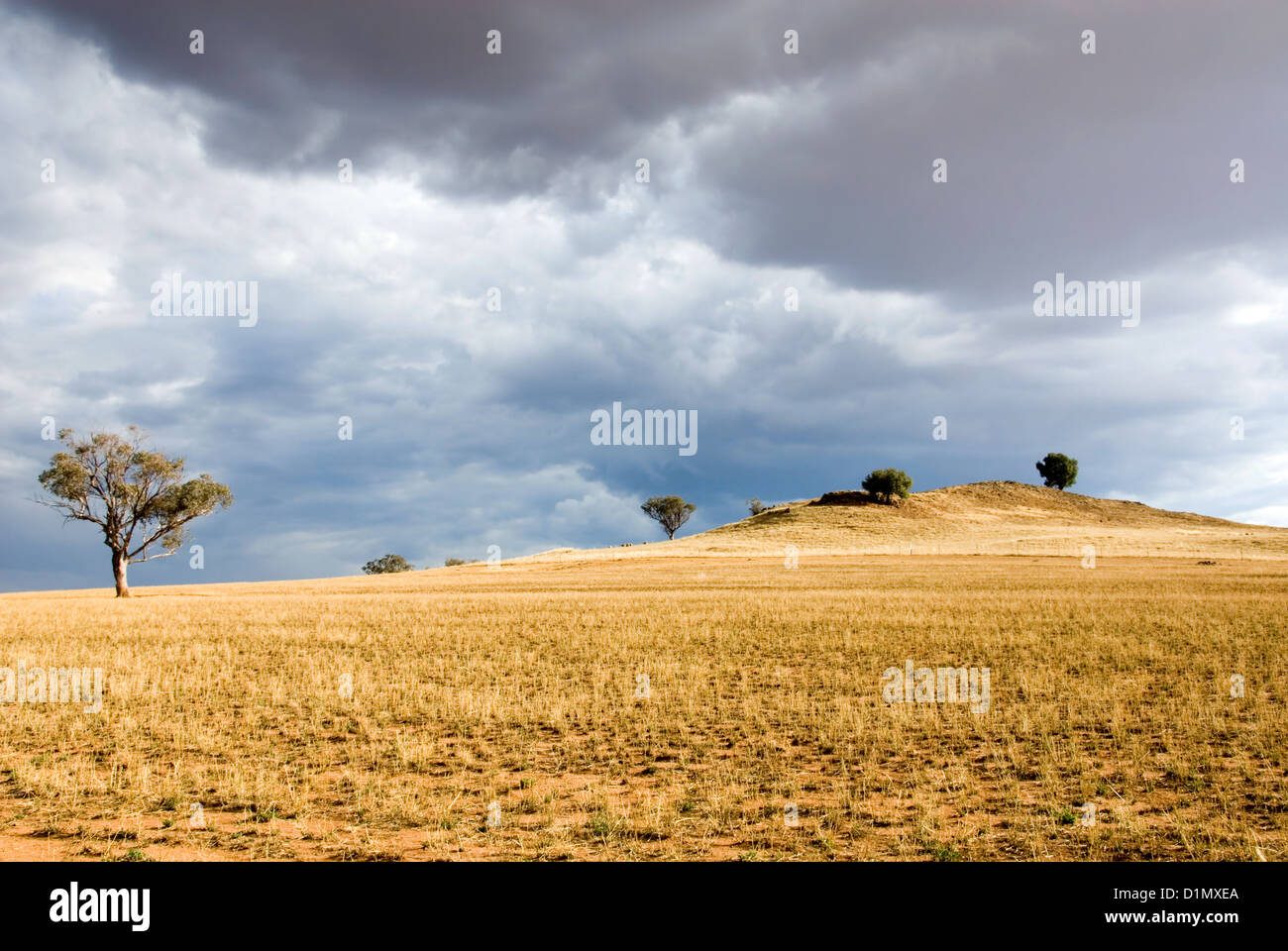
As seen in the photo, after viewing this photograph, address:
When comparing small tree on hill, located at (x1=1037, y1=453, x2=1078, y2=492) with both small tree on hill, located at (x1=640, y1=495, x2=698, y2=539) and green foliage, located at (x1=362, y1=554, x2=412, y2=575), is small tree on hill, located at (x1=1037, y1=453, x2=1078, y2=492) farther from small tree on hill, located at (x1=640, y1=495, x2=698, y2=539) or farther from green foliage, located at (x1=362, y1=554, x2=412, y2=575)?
green foliage, located at (x1=362, y1=554, x2=412, y2=575)

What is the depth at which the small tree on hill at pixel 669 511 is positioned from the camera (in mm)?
181000

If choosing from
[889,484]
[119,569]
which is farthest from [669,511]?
[119,569]

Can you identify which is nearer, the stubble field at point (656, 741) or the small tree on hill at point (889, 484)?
the stubble field at point (656, 741)

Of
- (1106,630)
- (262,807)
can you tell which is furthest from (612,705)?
(1106,630)

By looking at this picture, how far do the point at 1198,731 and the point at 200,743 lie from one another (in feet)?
67.4

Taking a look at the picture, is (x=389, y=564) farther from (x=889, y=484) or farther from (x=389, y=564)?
(x=889, y=484)

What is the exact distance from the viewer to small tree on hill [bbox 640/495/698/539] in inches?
7126

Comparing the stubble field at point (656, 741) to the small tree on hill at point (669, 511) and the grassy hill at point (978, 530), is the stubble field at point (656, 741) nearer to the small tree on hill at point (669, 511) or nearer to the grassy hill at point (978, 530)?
the grassy hill at point (978, 530)

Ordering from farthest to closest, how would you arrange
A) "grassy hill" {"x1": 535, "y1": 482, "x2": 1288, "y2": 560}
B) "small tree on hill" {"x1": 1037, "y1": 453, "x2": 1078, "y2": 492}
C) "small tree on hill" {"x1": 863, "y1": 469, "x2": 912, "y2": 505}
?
"small tree on hill" {"x1": 1037, "y1": 453, "x2": 1078, "y2": 492}, "small tree on hill" {"x1": 863, "y1": 469, "x2": 912, "y2": 505}, "grassy hill" {"x1": 535, "y1": 482, "x2": 1288, "y2": 560}

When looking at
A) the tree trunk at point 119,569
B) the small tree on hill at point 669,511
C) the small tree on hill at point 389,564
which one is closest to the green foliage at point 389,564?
the small tree on hill at point 389,564

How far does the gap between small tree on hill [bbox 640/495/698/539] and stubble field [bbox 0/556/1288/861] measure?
14539cm

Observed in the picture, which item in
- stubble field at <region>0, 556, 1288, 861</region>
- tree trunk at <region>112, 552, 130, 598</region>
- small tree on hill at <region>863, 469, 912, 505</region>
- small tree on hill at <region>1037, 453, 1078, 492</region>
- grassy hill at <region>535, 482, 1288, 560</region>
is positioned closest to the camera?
stubble field at <region>0, 556, 1288, 861</region>

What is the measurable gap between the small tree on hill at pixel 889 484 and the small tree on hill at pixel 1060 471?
58.1 metres

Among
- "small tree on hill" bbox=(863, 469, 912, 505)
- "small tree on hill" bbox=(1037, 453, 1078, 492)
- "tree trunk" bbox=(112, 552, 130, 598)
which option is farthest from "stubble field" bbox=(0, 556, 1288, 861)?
"small tree on hill" bbox=(1037, 453, 1078, 492)
